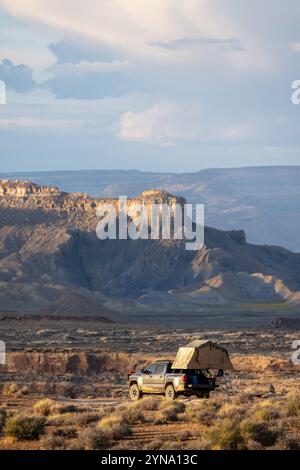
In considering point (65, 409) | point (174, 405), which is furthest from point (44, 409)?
point (174, 405)

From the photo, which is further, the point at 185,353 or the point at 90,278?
the point at 90,278

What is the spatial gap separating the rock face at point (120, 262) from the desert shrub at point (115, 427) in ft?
373

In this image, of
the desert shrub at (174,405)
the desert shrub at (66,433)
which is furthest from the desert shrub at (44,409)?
the desert shrub at (66,433)

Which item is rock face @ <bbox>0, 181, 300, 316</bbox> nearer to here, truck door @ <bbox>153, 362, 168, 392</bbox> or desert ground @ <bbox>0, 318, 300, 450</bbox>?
desert ground @ <bbox>0, 318, 300, 450</bbox>

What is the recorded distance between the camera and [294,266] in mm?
176375

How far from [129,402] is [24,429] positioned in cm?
916

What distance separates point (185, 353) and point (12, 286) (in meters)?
109

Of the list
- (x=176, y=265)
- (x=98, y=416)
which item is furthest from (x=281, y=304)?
(x=98, y=416)

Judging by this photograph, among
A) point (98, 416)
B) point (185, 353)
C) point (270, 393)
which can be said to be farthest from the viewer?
point (270, 393)

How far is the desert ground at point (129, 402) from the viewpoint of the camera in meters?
19.3

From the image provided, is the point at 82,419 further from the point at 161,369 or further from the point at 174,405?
the point at 161,369

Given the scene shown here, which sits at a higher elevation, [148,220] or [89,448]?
[148,220]

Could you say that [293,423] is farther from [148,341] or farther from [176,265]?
[176,265]

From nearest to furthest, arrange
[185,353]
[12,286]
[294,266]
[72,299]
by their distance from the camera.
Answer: [185,353]
[72,299]
[12,286]
[294,266]
